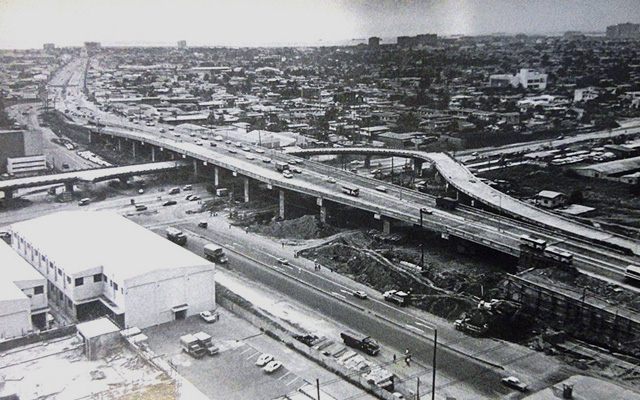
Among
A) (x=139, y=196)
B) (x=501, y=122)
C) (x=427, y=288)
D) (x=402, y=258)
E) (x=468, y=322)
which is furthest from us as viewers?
(x=501, y=122)

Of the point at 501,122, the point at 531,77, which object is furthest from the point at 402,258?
the point at 531,77

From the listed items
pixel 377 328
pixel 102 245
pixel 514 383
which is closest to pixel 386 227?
pixel 377 328

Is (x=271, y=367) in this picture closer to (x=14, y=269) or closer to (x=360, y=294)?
(x=360, y=294)

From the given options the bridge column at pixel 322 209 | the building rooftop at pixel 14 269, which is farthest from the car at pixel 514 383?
the bridge column at pixel 322 209

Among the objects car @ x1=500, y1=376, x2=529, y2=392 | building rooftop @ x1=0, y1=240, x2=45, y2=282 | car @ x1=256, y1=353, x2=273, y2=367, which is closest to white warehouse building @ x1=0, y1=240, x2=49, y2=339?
building rooftop @ x1=0, y1=240, x2=45, y2=282

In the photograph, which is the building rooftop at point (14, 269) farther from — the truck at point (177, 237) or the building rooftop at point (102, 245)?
the truck at point (177, 237)

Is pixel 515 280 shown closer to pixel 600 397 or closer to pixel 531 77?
pixel 600 397
